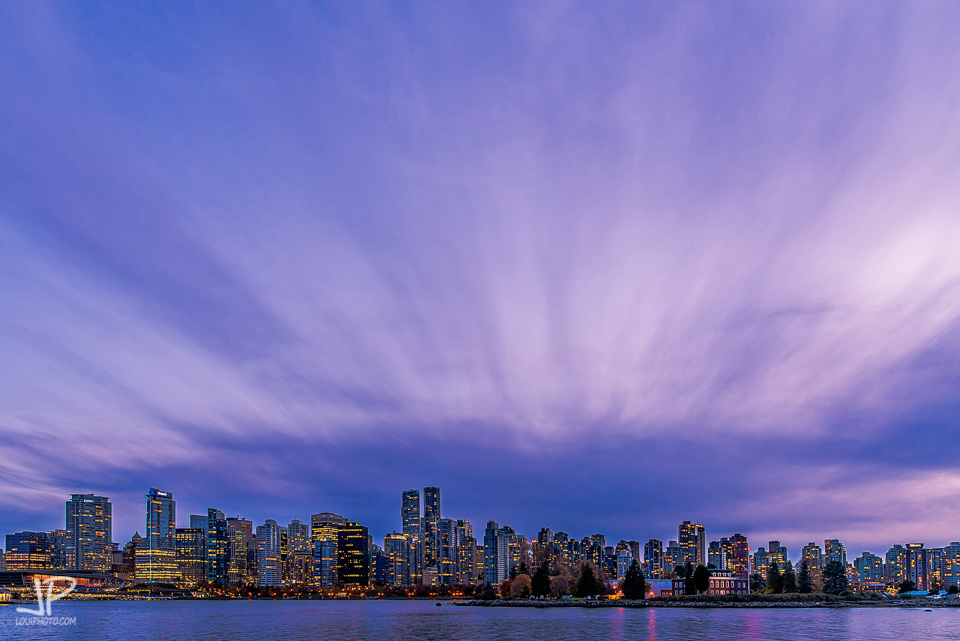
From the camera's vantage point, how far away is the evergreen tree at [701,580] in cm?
17925

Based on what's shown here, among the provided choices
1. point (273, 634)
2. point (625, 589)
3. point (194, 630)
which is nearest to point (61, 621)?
point (194, 630)

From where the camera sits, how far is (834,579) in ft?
635

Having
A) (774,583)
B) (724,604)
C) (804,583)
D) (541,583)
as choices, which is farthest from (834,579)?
(541,583)

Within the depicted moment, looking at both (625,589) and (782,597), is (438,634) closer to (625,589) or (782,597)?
(625,589)

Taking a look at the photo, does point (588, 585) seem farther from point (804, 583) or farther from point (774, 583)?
point (804, 583)

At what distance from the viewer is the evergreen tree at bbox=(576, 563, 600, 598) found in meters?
185

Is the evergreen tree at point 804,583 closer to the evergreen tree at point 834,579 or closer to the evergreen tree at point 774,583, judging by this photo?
the evergreen tree at point 774,583

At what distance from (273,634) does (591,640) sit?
5014cm

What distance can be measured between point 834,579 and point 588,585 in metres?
72.6

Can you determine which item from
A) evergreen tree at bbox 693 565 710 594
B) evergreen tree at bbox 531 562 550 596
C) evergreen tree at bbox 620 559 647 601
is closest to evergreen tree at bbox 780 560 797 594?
evergreen tree at bbox 693 565 710 594

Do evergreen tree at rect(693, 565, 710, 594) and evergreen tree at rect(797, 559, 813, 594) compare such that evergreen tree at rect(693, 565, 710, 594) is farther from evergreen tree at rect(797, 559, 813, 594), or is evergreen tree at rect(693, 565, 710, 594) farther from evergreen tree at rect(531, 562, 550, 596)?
evergreen tree at rect(531, 562, 550, 596)

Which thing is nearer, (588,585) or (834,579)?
(588,585)

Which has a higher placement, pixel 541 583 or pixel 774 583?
pixel 541 583

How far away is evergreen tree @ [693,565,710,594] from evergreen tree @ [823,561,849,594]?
132 ft
